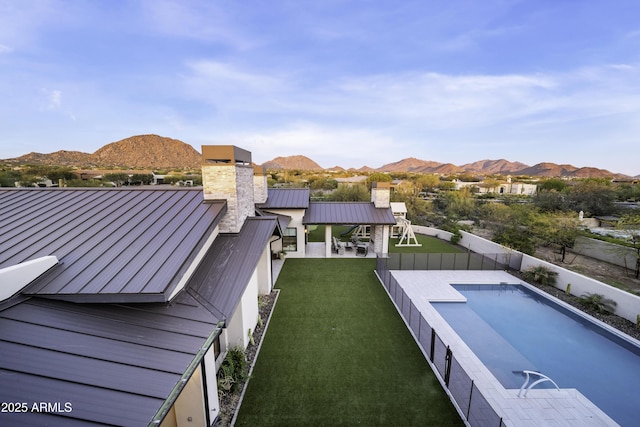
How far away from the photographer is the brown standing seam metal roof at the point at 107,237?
15.1ft

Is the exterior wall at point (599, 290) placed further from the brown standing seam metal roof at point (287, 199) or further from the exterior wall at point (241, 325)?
the exterior wall at point (241, 325)

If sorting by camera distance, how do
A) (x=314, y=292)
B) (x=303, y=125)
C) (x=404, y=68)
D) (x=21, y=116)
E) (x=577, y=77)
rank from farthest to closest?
1. (x=303, y=125)
2. (x=404, y=68)
3. (x=21, y=116)
4. (x=577, y=77)
5. (x=314, y=292)

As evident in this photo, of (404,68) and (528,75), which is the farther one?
(404,68)

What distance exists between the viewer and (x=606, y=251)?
16719 millimetres

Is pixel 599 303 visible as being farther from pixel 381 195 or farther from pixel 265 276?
pixel 265 276

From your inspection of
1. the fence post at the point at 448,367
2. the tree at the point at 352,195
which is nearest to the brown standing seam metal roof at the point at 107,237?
the fence post at the point at 448,367

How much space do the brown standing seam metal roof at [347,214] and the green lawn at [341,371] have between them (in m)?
6.15

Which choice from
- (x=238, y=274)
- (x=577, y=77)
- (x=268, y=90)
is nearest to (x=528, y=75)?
(x=577, y=77)

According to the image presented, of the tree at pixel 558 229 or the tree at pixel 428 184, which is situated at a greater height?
the tree at pixel 428 184

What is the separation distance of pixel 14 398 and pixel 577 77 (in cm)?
3376

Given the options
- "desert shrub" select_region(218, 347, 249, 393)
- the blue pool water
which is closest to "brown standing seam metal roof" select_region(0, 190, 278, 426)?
"desert shrub" select_region(218, 347, 249, 393)

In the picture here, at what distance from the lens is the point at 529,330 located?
1075cm

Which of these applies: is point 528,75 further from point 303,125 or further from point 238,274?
point 238,274

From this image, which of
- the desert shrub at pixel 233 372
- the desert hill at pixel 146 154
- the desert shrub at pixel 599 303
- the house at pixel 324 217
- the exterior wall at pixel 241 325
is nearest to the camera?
the desert shrub at pixel 233 372
